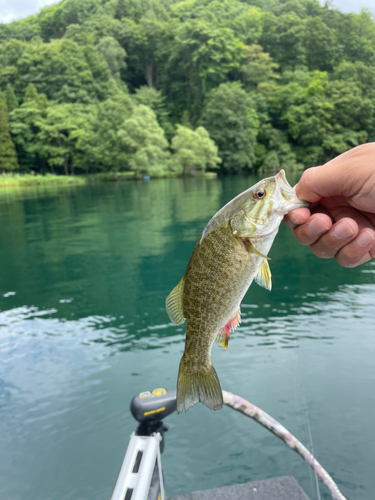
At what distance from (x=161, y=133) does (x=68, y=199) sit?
27050mm

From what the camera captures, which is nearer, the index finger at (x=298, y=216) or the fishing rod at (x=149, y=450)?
the index finger at (x=298, y=216)

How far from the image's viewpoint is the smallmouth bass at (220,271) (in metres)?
1.52

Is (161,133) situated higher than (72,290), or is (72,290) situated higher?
(161,133)

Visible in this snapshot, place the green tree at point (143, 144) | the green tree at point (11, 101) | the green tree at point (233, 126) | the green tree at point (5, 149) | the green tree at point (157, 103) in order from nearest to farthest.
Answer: the green tree at point (5, 149), the green tree at point (143, 144), the green tree at point (11, 101), the green tree at point (233, 126), the green tree at point (157, 103)

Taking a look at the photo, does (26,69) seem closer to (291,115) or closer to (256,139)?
(256,139)

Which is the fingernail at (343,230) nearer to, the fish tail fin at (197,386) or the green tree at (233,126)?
the fish tail fin at (197,386)

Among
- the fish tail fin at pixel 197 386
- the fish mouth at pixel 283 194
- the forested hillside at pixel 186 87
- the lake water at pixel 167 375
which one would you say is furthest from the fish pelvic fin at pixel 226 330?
the forested hillside at pixel 186 87

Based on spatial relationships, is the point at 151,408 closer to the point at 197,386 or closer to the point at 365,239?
the point at 197,386

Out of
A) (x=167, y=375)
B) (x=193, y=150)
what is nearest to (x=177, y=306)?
(x=167, y=375)

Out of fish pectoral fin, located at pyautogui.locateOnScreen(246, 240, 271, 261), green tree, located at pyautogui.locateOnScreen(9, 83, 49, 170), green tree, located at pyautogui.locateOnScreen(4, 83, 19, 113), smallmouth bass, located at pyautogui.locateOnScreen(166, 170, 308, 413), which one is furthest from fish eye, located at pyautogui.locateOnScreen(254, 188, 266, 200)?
green tree, located at pyautogui.locateOnScreen(4, 83, 19, 113)

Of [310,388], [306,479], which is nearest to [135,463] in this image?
[306,479]

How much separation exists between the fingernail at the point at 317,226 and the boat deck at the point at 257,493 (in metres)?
2.92

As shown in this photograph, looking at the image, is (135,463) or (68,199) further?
(68,199)

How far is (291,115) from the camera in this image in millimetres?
62406
